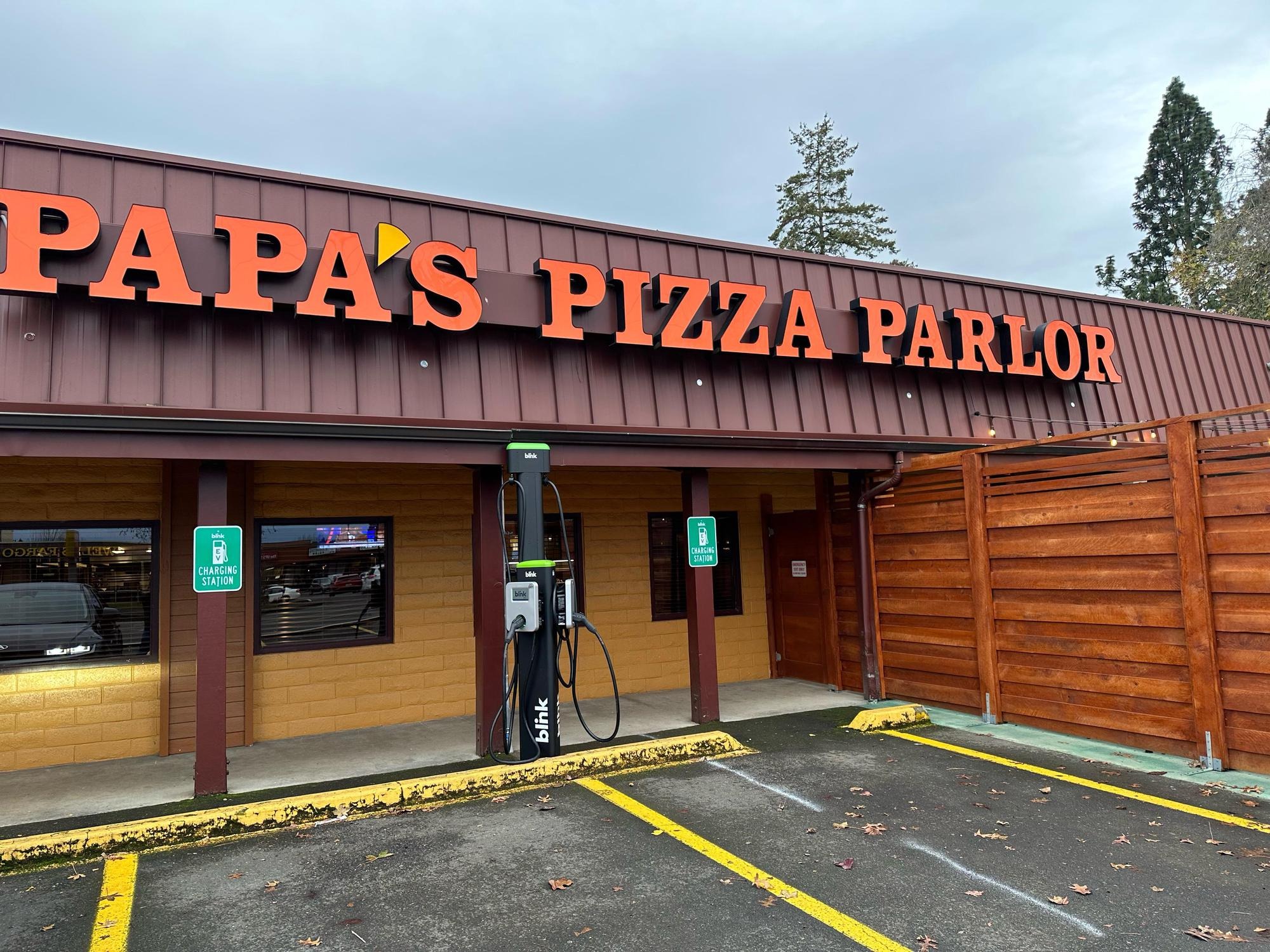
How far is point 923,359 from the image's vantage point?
32.0 feet

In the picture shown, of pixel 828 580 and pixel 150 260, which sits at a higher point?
pixel 150 260

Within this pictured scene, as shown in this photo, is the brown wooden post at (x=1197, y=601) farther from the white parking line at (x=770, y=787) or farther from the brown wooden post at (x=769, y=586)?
the brown wooden post at (x=769, y=586)

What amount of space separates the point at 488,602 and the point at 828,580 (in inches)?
186

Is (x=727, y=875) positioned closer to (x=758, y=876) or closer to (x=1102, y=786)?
(x=758, y=876)

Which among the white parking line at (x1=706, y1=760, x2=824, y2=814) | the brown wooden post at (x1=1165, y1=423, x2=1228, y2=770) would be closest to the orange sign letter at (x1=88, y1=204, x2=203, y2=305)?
the white parking line at (x1=706, y1=760, x2=824, y2=814)

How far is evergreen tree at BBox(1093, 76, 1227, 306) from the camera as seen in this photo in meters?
38.9

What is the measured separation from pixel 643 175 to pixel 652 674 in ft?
327

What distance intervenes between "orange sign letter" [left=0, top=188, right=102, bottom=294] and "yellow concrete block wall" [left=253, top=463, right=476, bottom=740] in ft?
9.68

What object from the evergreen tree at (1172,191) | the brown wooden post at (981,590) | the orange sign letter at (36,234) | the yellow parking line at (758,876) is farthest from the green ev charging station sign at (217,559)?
the evergreen tree at (1172,191)

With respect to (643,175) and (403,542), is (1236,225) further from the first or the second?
(643,175)

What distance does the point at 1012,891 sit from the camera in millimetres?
4172

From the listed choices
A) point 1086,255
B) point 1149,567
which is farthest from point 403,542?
point 1086,255

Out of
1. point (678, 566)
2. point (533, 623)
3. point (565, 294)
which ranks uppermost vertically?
point (565, 294)

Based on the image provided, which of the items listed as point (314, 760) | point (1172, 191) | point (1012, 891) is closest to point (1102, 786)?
point (1012, 891)
